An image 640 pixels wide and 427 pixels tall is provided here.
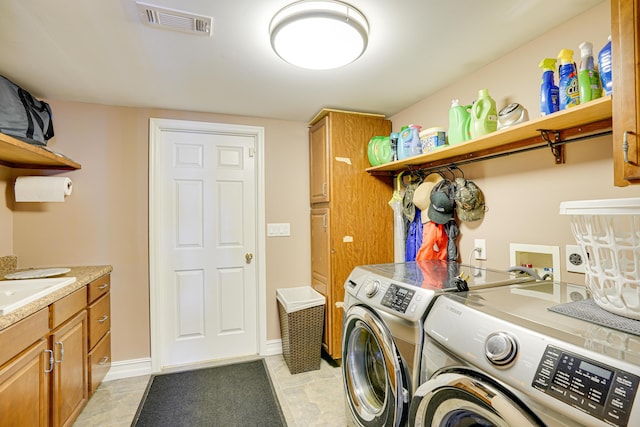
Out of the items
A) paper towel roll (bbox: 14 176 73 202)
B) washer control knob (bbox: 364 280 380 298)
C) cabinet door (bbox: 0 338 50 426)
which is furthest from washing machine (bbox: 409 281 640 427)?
paper towel roll (bbox: 14 176 73 202)

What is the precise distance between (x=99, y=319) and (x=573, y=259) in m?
2.84

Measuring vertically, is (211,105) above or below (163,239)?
above

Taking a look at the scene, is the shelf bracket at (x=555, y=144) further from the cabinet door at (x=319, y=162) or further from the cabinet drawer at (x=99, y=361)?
the cabinet drawer at (x=99, y=361)

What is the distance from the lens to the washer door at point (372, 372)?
127 cm

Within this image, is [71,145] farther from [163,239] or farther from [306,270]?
[306,270]

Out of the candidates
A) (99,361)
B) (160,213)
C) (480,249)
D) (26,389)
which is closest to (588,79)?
(480,249)

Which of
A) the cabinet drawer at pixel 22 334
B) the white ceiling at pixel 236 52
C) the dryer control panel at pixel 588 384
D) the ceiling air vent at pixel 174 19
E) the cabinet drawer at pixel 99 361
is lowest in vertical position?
the cabinet drawer at pixel 99 361

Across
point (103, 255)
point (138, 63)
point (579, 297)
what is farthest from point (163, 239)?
point (579, 297)

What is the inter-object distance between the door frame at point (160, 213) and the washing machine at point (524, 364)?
6.02 feet

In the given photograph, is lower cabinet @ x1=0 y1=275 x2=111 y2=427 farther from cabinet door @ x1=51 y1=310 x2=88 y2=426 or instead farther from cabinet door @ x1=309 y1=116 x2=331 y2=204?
cabinet door @ x1=309 y1=116 x2=331 y2=204

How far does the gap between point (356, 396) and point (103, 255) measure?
2129mm

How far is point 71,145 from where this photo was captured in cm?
232

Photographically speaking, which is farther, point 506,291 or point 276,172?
point 276,172

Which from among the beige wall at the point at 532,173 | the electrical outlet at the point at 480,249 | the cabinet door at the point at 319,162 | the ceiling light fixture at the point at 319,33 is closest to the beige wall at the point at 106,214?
the cabinet door at the point at 319,162
